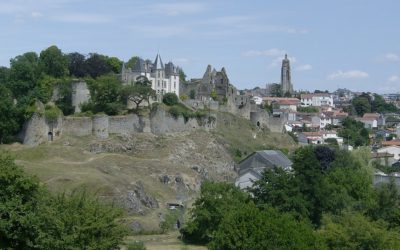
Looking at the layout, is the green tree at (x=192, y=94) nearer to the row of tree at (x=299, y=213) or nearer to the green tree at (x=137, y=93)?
the green tree at (x=137, y=93)

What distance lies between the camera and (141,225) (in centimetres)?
5191

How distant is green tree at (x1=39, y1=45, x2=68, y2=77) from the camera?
75188 mm

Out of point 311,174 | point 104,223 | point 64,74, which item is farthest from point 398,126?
point 104,223

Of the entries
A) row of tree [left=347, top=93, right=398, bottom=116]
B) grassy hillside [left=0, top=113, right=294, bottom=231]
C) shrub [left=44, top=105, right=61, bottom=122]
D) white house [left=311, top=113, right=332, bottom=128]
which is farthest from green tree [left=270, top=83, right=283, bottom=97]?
shrub [left=44, top=105, right=61, bottom=122]

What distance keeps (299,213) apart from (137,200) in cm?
1309

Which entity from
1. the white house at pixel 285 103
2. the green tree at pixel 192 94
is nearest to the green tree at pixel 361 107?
the white house at pixel 285 103

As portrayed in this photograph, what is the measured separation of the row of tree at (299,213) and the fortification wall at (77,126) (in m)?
18.2

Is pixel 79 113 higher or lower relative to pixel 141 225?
higher

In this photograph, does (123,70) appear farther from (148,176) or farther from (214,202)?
(214,202)

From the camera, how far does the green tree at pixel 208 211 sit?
156 ft

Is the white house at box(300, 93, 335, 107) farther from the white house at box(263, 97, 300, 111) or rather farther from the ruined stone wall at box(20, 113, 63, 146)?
the ruined stone wall at box(20, 113, 63, 146)

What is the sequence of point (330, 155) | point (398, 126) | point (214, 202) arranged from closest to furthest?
point (214, 202), point (330, 155), point (398, 126)

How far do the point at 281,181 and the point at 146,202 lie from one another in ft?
38.2

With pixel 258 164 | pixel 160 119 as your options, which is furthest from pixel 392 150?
pixel 160 119
